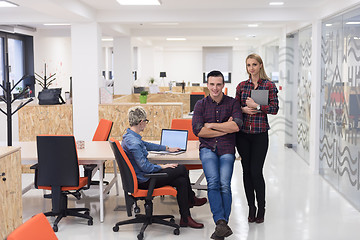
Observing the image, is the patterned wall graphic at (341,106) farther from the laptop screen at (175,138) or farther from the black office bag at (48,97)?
the black office bag at (48,97)

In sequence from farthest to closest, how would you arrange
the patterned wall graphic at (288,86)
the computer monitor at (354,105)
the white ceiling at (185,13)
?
the patterned wall graphic at (288,86), the white ceiling at (185,13), the computer monitor at (354,105)

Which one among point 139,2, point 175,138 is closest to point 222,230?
point 175,138

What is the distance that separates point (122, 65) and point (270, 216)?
6594 millimetres

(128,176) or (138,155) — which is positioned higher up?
(138,155)

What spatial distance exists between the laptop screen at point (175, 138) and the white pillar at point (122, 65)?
5.97 metres

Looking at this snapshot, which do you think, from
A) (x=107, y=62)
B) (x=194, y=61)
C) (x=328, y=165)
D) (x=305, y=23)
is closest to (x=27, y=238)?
(x=328, y=165)

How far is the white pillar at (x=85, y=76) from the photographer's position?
A: 8234mm

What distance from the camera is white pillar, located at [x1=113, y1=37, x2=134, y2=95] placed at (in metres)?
11.3

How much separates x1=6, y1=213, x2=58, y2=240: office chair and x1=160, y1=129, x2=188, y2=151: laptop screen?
324 cm

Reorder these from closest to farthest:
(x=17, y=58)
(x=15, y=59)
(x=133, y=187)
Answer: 1. (x=133, y=187)
2. (x=15, y=59)
3. (x=17, y=58)

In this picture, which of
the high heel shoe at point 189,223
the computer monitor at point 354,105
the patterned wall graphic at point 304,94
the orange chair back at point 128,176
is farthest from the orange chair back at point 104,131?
the patterned wall graphic at point 304,94

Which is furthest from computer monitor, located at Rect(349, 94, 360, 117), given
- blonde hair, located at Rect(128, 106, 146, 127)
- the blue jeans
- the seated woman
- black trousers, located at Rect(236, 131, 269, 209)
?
blonde hair, located at Rect(128, 106, 146, 127)

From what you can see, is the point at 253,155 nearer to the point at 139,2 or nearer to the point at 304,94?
the point at 139,2

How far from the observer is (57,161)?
5.02 meters
